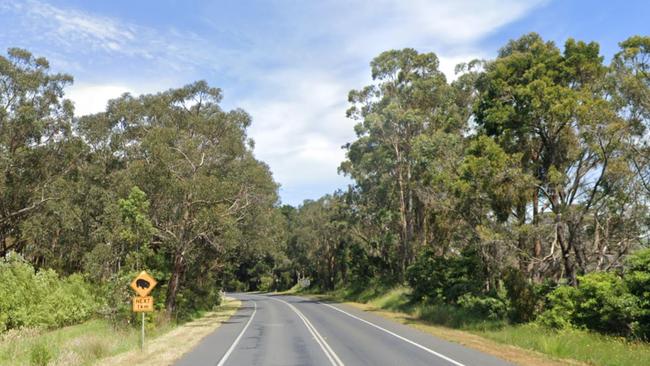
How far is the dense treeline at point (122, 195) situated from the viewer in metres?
28.4

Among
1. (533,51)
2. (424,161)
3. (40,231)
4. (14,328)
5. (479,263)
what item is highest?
(533,51)

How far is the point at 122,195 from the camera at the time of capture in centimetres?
3094

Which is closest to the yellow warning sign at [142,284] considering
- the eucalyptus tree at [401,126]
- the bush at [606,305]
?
the bush at [606,305]

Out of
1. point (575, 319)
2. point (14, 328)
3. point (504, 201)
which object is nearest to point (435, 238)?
point (504, 201)

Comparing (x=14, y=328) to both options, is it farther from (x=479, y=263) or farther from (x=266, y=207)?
(x=479, y=263)

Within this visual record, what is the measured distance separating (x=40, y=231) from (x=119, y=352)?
Result: 28.7 m

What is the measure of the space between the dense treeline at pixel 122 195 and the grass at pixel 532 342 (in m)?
13.1

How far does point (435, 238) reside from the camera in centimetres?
4459

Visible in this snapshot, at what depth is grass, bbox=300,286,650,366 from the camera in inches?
576

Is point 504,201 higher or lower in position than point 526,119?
lower

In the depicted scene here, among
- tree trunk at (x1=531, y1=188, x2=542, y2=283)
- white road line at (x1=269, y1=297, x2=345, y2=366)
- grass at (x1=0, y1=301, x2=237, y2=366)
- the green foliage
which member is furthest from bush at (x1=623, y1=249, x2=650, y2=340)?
the green foliage

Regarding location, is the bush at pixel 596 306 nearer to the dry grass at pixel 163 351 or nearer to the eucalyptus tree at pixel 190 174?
the dry grass at pixel 163 351

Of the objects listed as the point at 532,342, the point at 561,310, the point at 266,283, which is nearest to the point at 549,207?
the point at 561,310

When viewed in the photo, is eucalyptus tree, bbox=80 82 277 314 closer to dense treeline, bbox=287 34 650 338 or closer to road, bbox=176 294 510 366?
road, bbox=176 294 510 366
